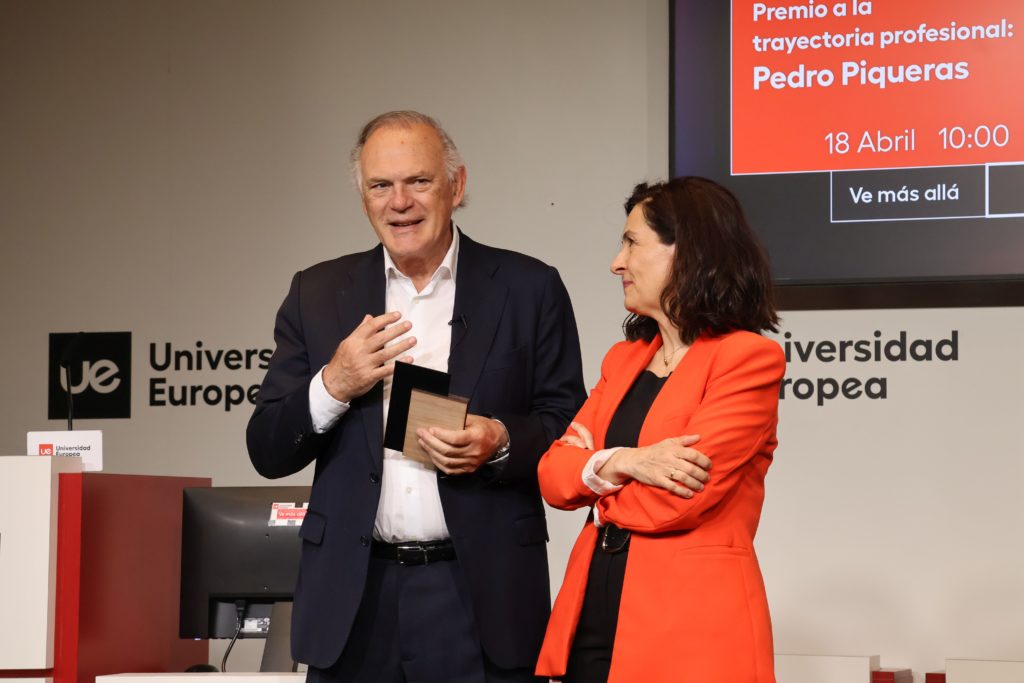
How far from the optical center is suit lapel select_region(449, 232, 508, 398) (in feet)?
7.88

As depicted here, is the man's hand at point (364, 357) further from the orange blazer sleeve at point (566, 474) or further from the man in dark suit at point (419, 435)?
the orange blazer sleeve at point (566, 474)

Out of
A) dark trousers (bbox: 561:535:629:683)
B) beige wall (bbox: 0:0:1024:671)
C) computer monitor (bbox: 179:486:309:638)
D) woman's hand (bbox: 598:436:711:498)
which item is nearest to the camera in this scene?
woman's hand (bbox: 598:436:711:498)

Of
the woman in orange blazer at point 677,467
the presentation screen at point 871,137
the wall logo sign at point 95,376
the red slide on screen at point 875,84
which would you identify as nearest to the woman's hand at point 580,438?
the woman in orange blazer at point 677,467

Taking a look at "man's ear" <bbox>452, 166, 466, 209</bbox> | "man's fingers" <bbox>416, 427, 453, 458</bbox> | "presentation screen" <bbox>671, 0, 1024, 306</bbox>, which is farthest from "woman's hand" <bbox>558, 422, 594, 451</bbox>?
"presentation screen" <bbox>671, 0, 1024, 306</bbox>

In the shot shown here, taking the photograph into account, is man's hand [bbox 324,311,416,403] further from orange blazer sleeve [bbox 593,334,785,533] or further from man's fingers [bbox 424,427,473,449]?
orange blazer sleeve [bbox 593,334,785,533]

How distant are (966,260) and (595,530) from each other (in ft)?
7.94

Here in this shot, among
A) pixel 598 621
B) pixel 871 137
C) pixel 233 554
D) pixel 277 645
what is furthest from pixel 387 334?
pixel 871 137

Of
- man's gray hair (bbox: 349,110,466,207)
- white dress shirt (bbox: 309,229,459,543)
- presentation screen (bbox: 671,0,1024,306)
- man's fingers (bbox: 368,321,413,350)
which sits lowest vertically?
white dress shirt (bbox: 309,229,459,543)

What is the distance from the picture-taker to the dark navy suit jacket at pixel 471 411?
90.4 inches

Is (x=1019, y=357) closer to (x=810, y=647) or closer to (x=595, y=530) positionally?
(x=810, y=647)

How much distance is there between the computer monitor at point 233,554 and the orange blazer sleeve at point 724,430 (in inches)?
47.8

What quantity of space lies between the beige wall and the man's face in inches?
85.8

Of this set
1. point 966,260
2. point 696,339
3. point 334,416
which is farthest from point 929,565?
point 334,416

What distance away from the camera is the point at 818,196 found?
4.19 m
